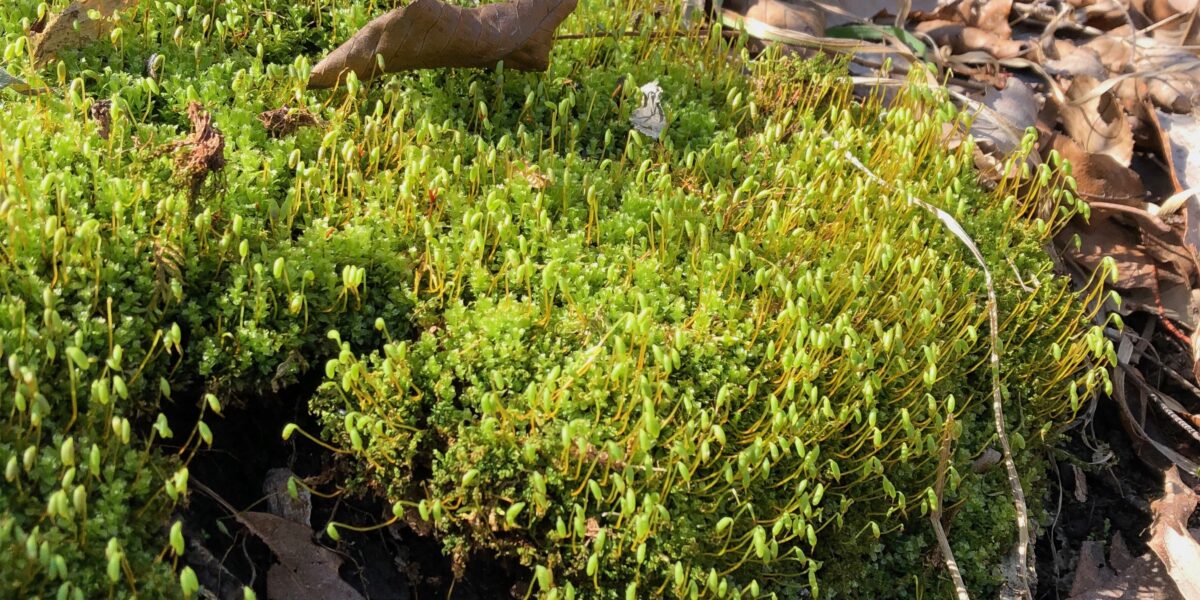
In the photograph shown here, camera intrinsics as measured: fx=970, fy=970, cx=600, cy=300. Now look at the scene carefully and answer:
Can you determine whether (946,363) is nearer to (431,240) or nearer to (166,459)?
(431,240)

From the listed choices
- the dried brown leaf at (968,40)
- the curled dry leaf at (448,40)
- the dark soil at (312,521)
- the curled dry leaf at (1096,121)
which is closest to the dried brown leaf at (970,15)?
the dried brown leaf at (968,40)

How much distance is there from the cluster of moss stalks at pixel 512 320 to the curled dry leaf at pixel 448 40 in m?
0.08

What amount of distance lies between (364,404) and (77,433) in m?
0.53

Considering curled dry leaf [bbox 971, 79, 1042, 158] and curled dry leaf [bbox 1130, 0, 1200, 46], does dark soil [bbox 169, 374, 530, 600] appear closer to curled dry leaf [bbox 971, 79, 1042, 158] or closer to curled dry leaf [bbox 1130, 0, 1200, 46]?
curled dry leaf [bbox 971, 79, 1042, 158]

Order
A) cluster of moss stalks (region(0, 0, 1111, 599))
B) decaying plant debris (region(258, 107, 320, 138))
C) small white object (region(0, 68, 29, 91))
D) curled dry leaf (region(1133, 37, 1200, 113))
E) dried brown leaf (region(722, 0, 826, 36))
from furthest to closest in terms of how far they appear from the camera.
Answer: curled dry leaf (region(1133, 37, 1200, 113)) < dried brown leaf (region(722, 0, 826, 36)) < decaying plant debris (region(258, 107, 320, 138)) < small white object (region(0, 68, 29, 91)) < cluster of moss stalks (region(0, 0, 1111, 599))

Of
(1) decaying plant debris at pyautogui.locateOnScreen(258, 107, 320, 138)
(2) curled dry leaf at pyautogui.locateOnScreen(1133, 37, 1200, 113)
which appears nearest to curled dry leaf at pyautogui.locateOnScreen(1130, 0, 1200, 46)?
(2) curled dry leaf at pyautogui.locateOnScreen(1133, 37, 1200, 113)

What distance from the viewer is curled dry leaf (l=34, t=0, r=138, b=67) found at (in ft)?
8.28

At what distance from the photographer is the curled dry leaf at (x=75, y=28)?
8.28ft

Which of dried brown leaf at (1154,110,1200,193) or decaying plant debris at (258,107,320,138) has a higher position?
decaying plant debris at (258,107,320,138)

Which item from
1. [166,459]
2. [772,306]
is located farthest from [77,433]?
[772,306]

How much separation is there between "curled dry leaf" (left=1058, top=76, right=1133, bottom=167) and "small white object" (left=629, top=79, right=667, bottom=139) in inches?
62.0

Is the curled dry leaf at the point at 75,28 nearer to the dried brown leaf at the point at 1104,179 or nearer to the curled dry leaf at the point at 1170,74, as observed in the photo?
the dried brown leaf at the point at 1104,179

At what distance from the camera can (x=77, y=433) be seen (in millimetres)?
1824

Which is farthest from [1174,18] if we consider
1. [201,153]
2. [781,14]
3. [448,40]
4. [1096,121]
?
[201,153]
